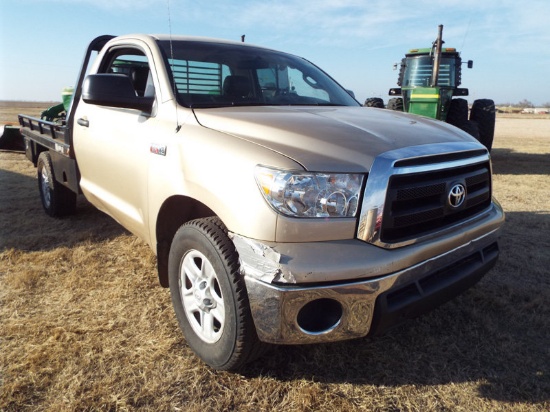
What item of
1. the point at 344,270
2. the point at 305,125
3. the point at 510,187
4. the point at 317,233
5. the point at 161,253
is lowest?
the point at 510,187

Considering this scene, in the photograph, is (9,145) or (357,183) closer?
(357,183)

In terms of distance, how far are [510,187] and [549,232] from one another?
294cm

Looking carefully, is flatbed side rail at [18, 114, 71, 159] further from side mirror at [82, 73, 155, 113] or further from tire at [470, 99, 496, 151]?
tire at [470, 99, 496, 151]

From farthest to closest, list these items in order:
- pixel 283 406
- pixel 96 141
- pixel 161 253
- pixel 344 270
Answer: pixel 96 141
pixel 161 253
pixel 283 406
pixel 344 270

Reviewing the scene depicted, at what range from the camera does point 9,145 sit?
8.05m

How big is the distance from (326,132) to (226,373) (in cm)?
134

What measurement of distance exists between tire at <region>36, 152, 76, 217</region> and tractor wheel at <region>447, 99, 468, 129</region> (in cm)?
800

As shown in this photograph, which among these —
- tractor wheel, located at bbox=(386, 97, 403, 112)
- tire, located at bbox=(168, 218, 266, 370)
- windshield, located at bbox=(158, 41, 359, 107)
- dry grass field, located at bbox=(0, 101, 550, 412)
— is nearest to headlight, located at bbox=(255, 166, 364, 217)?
tire, located at bbox=(168, 218, 266, 370)

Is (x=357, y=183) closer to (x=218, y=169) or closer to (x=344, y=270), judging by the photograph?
(x=344, y=270)

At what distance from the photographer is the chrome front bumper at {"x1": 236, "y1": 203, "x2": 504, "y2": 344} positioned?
1.77 meters

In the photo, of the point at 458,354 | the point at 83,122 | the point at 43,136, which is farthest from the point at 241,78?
the point at 43,136

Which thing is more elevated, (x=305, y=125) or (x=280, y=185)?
(x=305, y=125)

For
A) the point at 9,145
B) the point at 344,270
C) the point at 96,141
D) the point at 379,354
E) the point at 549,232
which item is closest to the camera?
the point at 344,270

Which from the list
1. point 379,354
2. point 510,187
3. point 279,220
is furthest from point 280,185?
point 510,187
